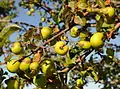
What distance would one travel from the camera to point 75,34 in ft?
7.20

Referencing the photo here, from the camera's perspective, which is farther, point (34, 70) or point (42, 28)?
point (42, 28)

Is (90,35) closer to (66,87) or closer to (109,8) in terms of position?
(109,8)

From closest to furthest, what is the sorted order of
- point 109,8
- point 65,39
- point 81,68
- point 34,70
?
1. point 34,70
2. point 109,8
3. point 65,39
4. point 81,68

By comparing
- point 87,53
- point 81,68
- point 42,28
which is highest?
point 42,28

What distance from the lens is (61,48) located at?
6.46 feet

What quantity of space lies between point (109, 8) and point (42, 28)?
1.45ft

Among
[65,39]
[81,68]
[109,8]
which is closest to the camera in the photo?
[109,8]

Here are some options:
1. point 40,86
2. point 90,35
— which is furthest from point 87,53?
point 40,86

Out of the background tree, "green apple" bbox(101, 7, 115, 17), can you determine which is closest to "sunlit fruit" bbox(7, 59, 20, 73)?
the background tree

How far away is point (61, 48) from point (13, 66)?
1.09 feet

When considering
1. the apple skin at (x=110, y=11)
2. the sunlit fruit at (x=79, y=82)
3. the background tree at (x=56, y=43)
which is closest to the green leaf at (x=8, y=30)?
the background tree at (x=56, y=43)

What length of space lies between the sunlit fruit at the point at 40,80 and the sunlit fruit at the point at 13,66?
133 millimetres

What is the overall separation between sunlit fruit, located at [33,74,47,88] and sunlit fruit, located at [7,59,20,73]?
13cm

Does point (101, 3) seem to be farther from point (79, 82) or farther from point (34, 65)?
point (79, 82)
